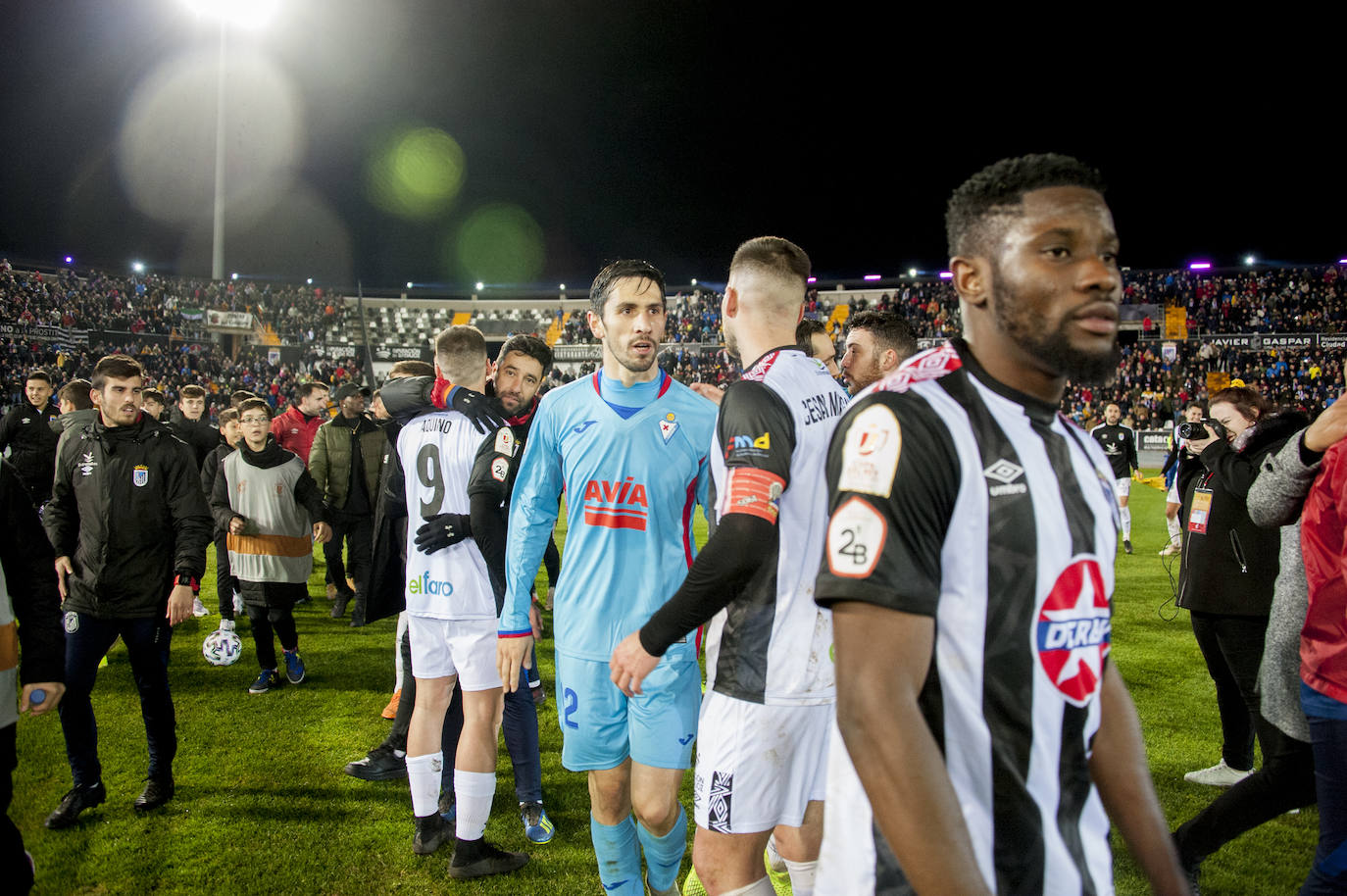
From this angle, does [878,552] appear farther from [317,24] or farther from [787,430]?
[317,24]

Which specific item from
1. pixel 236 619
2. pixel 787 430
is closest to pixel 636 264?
pixel 787 430

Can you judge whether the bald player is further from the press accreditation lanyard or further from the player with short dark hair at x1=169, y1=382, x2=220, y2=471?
the player with short dark hair at x1=169, y1=382, x2=220, y2=471

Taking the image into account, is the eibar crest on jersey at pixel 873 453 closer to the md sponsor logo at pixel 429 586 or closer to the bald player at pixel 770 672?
the bald player at pixel 770 672

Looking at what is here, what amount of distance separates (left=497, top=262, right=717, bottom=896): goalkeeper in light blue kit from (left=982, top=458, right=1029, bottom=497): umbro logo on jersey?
5.94 ft

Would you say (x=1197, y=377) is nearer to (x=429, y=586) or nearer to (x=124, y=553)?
(x=429, y=586)

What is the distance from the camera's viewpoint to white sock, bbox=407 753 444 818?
390 centimetres

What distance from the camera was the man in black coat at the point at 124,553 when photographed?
4398 millimetres

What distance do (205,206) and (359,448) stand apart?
202 feet

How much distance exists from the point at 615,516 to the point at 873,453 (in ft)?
6.31

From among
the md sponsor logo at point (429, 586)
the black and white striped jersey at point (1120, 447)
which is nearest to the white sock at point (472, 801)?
the md sponsor logo at point (429, 586)

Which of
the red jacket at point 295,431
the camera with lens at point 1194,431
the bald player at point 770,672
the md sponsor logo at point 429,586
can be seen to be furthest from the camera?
the red jacket at point 295,431

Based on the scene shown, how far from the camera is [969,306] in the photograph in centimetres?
151

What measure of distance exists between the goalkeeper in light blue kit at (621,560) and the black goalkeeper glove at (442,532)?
804 millimetres

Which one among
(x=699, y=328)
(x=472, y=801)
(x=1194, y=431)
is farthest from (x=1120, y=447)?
(x=699, y=328)
